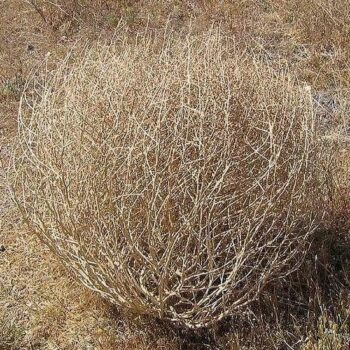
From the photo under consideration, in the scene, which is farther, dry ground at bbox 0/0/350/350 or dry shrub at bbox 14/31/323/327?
dry ground at bbox 0/0/350/350

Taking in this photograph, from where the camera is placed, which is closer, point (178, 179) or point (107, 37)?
point (178, 179)

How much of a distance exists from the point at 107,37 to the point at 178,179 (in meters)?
4.69

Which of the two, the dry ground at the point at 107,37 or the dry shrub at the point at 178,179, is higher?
the dry shrub at the point at 178,179

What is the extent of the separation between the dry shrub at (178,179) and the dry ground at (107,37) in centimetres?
35

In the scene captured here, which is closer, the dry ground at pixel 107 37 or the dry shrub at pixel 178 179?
the dry shrub at pixel 178 179

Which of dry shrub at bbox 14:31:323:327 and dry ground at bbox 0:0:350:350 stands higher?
dry shrub at bbox 14:31:323:327

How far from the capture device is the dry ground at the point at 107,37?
11.6 ft

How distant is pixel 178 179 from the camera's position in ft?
9.73

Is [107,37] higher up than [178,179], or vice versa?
[178,179]

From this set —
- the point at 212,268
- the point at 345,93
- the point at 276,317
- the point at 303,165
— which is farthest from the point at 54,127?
the point at 345,93

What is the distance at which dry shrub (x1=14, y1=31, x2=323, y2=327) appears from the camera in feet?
9.70

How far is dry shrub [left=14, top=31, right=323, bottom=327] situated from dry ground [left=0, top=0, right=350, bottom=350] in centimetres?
35

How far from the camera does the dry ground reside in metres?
3.54

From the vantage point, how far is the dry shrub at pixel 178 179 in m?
2.96
